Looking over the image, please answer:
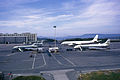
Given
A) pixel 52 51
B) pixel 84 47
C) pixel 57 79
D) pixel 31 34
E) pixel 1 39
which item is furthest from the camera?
pixel 31 34

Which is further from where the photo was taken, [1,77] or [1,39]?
[1,39]

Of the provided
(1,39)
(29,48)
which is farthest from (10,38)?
(29,48)

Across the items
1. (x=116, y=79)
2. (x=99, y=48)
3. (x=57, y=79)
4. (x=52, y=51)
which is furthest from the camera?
(x=99, y=48)

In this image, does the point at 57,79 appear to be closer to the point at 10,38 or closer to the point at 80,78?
the point at 80,78

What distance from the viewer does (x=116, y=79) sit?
1747cm

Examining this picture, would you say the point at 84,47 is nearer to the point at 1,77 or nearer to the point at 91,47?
the point at 91,47

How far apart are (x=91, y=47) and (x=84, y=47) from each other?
15.6 ft

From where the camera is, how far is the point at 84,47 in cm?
7225

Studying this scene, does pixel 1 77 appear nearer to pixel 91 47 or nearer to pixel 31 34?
pixel 91 47

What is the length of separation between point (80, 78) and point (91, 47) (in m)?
51.2

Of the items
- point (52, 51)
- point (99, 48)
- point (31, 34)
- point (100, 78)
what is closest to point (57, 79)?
point (100, 78)

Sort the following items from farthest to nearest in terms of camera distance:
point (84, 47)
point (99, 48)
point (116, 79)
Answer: point (84, 47), point (99, 48), point (116, 79)

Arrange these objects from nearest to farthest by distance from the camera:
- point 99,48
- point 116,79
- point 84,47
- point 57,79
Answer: point 116,79
point 57,79
point 99,48
point 84,47

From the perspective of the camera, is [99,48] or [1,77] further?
[99,48]
